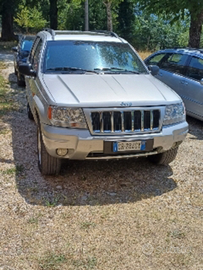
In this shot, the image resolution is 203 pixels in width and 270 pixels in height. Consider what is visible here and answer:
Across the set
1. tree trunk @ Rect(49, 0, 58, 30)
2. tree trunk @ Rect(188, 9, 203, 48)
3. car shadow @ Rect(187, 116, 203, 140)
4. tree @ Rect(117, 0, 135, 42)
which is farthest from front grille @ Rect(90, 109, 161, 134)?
tree @ Rect(117, 0, 135, 42)

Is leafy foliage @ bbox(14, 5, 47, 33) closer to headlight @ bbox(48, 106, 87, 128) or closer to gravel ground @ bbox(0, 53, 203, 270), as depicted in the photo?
gravel ground @ bbox(0, 53, 203, 270)

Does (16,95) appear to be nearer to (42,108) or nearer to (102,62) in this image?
(102,62)

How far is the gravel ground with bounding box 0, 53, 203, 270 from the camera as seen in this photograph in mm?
3076

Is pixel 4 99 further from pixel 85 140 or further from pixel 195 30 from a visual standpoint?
pixel 195 30

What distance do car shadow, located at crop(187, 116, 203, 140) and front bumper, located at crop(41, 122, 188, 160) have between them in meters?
2.53

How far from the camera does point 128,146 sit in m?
4.00

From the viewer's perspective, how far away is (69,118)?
155 inches

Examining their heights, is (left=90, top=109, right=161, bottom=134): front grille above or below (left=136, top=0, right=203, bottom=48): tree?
below

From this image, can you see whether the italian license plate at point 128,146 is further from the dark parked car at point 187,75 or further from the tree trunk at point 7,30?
the tree trunk at point 7,30

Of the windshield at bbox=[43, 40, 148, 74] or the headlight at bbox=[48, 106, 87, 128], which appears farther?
the windshield at bbox=[43, 40, 148, 74]

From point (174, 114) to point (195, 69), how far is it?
10.8ft

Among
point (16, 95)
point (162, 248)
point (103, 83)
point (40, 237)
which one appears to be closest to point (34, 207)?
point (40, 237)

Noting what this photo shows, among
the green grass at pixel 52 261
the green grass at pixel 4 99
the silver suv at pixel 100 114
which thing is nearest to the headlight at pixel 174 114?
the silver suv at pixel 100 114

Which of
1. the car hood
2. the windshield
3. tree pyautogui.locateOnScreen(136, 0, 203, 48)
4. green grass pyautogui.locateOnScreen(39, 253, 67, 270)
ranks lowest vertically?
green grass pyautogui.locateOnScreen(39, 253, 67, 270)
